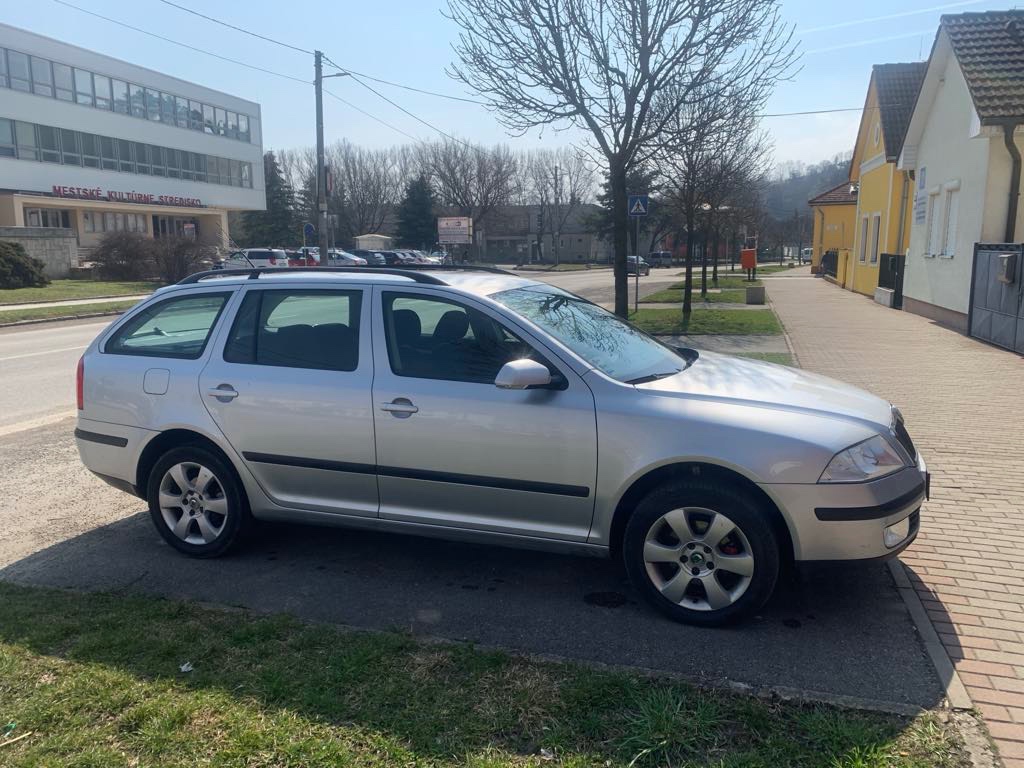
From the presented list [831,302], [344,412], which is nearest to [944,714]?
[344,412]

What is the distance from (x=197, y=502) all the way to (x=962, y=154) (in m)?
16.7

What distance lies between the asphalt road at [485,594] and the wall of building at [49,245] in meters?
34.5

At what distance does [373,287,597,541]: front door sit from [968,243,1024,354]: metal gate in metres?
11.1

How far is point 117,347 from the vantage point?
5.12 m

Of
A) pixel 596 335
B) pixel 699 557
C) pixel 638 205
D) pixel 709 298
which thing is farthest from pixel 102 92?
pixel 699 557

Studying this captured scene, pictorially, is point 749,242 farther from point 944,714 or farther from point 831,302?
point 944,714

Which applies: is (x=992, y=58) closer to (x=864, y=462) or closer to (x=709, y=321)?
(x=709, y=321)

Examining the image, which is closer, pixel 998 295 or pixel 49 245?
pixel 998 295

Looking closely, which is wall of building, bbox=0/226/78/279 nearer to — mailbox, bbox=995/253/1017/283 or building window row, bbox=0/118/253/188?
building window row, bbox=0/118/253/188

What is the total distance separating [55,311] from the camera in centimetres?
2255

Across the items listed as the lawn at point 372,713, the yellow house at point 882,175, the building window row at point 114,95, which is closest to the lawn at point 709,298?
the yellow house at point 882,175

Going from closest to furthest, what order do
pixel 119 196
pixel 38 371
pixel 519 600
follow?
pixel 519 600 → pixel 38 371 → pixel 119 196

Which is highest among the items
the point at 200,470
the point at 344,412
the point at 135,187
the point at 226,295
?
the point at 135,187

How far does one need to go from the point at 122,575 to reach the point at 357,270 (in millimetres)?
2150
